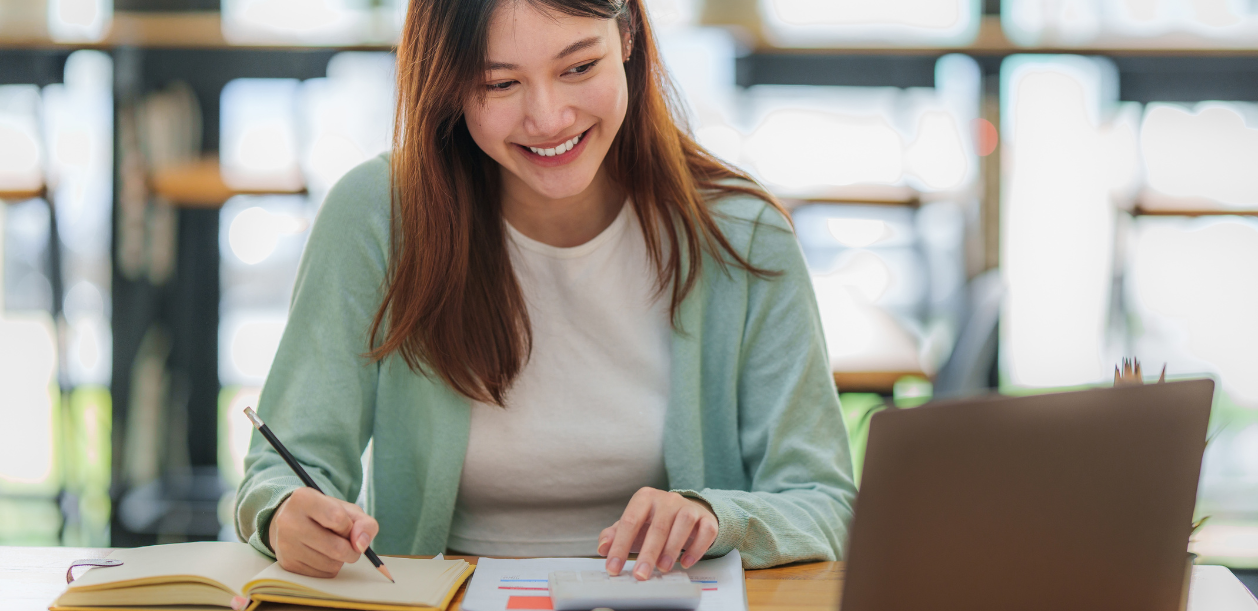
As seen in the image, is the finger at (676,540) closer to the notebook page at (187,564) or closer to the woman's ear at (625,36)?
the notebook page at (187,564)

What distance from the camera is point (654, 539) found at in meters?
0.86

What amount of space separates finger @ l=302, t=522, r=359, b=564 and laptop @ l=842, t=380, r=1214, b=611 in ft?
1.54

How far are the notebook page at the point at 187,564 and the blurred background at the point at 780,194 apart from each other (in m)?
1.81

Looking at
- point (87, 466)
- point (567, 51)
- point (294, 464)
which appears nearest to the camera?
point (294, 464)

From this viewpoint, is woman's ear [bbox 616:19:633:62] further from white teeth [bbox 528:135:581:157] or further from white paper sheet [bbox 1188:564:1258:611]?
white paper sheet [bbox 1188:564:1258:611]

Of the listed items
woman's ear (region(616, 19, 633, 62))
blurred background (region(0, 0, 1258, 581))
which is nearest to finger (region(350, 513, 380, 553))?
woman's ear (region(616, 19, 633, 62))

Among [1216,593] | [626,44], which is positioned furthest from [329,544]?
[1216,593]

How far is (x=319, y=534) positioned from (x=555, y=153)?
505mm

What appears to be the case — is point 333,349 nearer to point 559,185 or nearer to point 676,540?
point 559,185

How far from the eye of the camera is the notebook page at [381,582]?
2.75 feet

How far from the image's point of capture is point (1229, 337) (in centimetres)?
259

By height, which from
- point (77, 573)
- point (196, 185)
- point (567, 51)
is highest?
point (567, 51)

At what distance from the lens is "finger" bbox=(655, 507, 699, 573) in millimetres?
870

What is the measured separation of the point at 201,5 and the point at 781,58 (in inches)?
64.0
